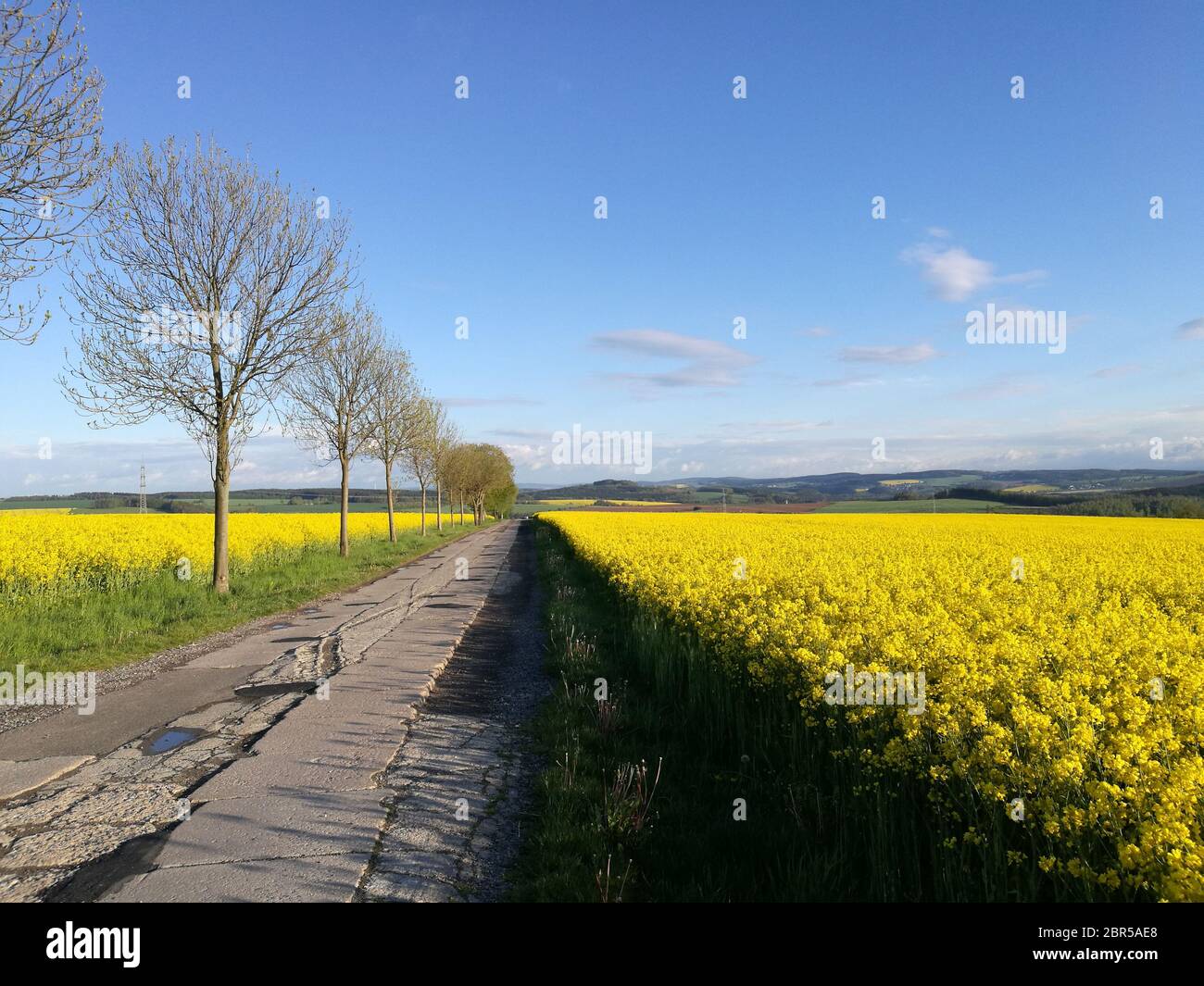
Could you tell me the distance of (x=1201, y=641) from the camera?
229 inches

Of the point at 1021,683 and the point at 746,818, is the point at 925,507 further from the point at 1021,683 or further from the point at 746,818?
the point at 746,818

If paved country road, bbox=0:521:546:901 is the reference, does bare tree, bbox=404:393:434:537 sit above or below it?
above

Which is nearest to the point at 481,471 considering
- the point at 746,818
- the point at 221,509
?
the point at 221,509

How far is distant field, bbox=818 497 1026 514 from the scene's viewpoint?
54853 mm

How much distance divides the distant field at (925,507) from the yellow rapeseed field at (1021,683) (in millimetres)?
47787

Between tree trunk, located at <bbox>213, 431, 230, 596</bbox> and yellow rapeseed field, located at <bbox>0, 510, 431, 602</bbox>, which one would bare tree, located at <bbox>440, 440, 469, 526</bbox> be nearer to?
yellow rapeseed field, located at <bbox>0, 510, 431, 602</bbox>

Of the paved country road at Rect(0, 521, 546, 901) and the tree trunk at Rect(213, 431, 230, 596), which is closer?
the paved country road at Rect(0, 521, 546, 901)

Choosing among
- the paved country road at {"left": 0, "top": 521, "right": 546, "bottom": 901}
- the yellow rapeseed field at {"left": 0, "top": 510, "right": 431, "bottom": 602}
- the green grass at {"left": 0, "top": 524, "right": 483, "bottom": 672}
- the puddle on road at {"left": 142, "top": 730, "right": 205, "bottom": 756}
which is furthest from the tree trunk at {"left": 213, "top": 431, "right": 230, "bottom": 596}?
the puddle on road at {"left": 142, "top": 730, "right": 205, "bottom": 756}

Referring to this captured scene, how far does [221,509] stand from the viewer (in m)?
14.8

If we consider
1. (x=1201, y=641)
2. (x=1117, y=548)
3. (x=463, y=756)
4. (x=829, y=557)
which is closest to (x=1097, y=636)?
(x=1201, y=641)

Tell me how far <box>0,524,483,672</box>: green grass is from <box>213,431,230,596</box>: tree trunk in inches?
14.4

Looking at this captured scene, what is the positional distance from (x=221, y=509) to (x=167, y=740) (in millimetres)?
10187

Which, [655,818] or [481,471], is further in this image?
[481,471]
